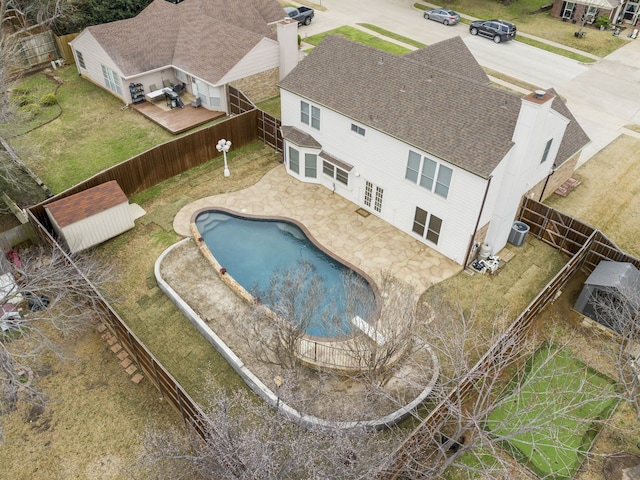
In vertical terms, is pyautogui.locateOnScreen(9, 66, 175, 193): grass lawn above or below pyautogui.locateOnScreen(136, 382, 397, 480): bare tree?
below

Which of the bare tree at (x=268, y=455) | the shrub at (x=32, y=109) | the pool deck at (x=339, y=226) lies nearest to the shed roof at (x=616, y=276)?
the pool deck at (x=339, y=226)

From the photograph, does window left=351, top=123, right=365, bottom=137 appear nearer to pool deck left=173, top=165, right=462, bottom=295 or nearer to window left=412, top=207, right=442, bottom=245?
pool deck left=173, top=165, right=462, bottom=295

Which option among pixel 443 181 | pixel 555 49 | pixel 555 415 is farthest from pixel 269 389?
pixel 555 49

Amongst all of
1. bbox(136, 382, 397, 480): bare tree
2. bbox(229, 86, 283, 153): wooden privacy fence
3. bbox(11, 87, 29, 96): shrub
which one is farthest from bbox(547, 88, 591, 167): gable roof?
bbox(11, 87, 29, 96): shrub

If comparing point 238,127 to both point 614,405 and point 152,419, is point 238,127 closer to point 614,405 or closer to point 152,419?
point 152,419

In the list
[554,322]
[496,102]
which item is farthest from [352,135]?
[554,322]
